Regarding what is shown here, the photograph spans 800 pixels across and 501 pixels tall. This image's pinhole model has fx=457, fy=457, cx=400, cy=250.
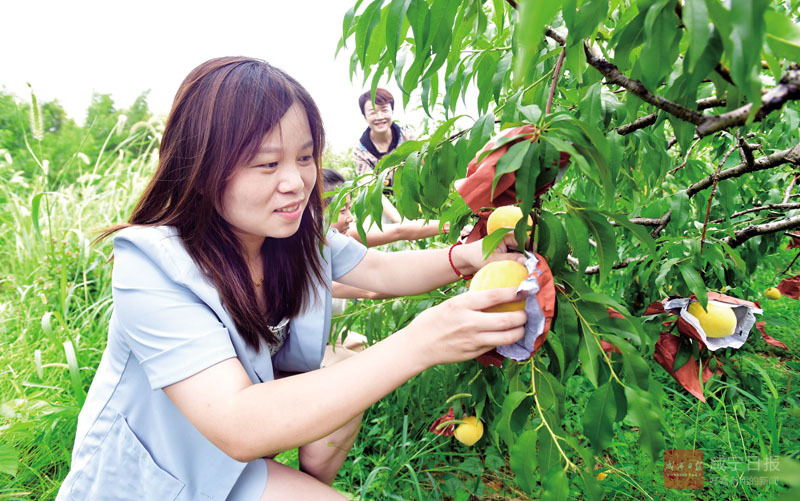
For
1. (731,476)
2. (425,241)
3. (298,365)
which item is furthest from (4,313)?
(731,476)

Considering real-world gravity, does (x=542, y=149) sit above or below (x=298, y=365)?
above

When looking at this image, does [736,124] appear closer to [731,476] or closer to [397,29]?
[397,29]

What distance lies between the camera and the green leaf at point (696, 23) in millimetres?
340

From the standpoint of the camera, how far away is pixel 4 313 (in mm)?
2186

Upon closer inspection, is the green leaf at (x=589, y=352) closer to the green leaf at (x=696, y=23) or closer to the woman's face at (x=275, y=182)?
the green leaf at (x=696, y=23)

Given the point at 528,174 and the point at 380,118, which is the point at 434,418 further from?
the point at 380,118

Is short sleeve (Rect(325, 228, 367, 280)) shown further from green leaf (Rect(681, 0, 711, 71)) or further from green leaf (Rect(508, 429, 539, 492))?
green leaf (Rect(681, 0, 711, 71))

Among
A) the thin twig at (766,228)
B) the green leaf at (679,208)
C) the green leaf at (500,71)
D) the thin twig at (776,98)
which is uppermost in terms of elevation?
the green leaf at (500,71)

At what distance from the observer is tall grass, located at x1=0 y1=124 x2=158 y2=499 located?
141cm

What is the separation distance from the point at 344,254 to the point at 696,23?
3.49 feet

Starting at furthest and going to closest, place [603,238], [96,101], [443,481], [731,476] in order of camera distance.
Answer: [96,101], [443,481], [731,476], [603,238]

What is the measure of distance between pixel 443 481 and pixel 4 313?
7.25 feet

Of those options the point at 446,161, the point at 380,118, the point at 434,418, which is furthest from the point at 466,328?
the point at 380,118

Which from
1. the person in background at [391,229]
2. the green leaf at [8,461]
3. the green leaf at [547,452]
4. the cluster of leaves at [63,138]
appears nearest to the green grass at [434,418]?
the green leaf at [8,461]
